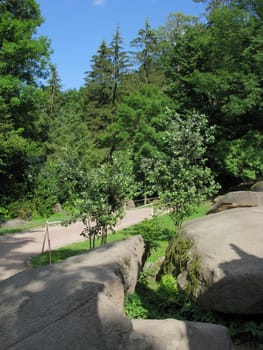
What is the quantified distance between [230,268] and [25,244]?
968 centimetres

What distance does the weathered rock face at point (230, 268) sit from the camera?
4.53 m

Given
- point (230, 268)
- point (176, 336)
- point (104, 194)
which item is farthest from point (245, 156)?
point (176, 336)

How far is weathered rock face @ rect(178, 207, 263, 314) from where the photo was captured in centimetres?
453

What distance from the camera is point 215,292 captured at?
4.71m

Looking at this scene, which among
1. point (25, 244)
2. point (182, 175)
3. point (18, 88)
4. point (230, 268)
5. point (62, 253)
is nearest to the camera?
point (230, 268)

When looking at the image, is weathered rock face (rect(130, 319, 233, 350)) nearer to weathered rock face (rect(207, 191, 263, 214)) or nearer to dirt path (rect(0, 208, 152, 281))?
dirt path (rect(0, 208, 152, 281))

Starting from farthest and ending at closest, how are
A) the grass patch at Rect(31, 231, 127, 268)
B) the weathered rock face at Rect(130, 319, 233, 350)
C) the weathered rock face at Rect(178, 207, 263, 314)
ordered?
the grass patch at Rect(31, 231, 127, 268)
the weathered rock face at Rect(178, 207, 263, 314)
the weathered rock face at Rect(130, 319, 233, 350)

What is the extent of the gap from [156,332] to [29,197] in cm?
2084

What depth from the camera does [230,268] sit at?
474cm

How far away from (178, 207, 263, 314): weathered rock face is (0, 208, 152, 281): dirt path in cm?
531

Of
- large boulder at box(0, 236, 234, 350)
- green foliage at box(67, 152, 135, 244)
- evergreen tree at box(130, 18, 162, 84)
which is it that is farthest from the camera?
evergreen tree at box(130, 18, 162, 84)

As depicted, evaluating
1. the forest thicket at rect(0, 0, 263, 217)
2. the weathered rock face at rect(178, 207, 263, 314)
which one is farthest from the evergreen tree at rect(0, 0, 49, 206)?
the weathered rock face at rect(178, 207, 263, 314)

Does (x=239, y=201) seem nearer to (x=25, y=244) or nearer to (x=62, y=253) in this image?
(x=62, y=253)

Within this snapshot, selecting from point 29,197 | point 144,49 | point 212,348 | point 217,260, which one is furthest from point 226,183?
point 212,348
